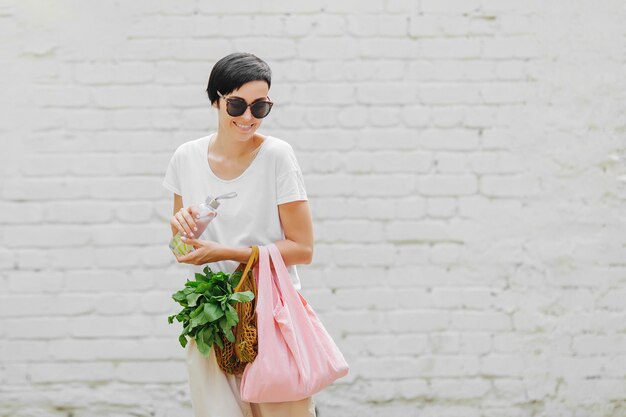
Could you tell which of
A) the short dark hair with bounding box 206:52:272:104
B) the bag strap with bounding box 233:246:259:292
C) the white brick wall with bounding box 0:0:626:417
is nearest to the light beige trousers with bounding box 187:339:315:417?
the bag strap with bounding box 233:246:259:292

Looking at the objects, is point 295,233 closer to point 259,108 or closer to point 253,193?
point 253,193

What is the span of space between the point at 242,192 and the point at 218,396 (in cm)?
56

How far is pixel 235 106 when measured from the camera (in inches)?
88.4

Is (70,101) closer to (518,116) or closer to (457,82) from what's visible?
(457,82)

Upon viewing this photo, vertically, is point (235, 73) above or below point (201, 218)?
above

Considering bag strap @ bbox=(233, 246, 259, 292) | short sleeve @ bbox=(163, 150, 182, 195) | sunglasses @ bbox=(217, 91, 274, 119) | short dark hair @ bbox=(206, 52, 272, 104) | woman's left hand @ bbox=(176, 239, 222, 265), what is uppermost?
short dark hair @ bbox=(206, 52, 272, 104)

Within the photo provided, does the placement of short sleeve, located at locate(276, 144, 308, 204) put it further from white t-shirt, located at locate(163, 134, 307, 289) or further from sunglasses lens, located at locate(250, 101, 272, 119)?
sunglasses lens, located at locate(250, 101, 272, 119)

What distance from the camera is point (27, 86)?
11.7ft

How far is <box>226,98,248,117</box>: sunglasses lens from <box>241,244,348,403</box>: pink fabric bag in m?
0.36

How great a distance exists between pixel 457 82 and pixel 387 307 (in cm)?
99

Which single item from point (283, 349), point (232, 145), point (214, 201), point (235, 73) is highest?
point (235, 73)

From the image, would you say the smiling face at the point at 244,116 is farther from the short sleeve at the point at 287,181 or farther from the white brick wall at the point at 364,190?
the white brick wall at the point at 364,190

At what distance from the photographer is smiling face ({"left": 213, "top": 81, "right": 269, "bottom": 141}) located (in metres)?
2.26

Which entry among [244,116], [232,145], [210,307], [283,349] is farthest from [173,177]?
[283,349]
